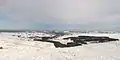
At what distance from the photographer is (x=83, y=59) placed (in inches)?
692

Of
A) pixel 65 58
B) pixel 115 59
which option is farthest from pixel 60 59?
pixel 115 59

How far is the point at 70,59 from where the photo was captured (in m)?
17.4

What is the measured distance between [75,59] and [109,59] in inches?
125

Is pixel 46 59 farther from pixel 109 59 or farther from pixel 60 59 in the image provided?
pixel 109 59

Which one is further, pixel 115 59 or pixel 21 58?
pixel 21 58

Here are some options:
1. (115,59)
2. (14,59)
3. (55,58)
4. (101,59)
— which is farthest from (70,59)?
(14,59)

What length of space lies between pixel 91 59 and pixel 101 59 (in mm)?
944

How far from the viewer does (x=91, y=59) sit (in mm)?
17484

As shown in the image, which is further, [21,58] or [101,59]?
[21,58]

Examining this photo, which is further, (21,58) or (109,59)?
(21,58)

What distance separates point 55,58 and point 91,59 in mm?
3526

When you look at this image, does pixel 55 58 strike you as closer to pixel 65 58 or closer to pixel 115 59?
pixel 65 58

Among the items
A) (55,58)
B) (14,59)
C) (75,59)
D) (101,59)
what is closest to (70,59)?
(75,59)

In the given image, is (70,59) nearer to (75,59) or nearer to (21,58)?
(75,59)
